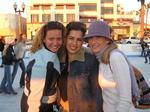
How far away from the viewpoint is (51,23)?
2.83m

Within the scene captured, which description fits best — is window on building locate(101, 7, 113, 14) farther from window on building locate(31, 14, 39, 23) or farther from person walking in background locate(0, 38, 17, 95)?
person walking in background locate(0, 38, 17, 95)

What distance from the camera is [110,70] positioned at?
271 centimetres

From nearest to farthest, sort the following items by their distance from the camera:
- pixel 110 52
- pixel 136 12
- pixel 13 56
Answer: pixel 110 52
pixel 13 56
pixel 136 12

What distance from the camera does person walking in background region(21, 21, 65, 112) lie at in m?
2.71

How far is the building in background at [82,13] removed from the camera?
267ft

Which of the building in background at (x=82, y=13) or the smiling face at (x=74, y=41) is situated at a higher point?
the building in background at (x=82, y=13)

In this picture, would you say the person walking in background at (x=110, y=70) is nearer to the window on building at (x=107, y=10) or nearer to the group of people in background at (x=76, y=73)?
the group of people in background at (x=76, y=73)

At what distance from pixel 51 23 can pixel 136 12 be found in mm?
88671

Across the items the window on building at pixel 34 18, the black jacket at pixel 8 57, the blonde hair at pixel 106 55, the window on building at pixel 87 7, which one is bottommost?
the black jacket at pixel 8 57

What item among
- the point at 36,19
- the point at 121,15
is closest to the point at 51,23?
the point at 36,19

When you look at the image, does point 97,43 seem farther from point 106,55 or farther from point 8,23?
point 8,23

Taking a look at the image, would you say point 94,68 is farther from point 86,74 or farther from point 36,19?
point 36,19

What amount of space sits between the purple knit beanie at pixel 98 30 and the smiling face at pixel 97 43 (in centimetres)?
3

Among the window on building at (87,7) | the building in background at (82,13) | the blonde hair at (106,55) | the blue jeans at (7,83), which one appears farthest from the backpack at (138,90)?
the window on building at (87,7)
